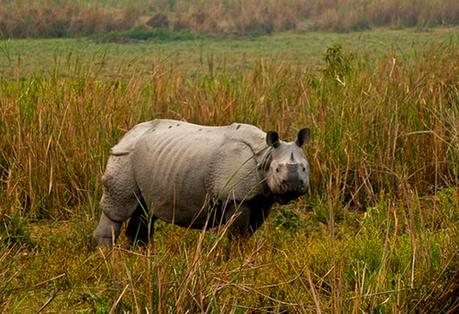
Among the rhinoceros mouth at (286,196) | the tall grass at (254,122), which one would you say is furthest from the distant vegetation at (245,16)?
the rhinoceros mouth at (286,196)

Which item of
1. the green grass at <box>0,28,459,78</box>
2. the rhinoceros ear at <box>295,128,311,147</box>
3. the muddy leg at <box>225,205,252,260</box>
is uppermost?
the rhinoceros ear at <box>295,128,311,147</box>

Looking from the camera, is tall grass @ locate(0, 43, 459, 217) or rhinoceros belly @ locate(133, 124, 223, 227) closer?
rhinoceros belly @ locate(133, 124, 223, 227)

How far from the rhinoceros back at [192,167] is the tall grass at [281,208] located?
0.57 ft

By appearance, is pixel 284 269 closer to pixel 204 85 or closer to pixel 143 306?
pixel 143 306

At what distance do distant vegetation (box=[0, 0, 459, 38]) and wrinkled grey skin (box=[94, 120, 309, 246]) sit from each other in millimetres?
11589

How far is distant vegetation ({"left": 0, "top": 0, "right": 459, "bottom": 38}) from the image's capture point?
16.9m

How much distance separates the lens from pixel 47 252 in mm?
5410

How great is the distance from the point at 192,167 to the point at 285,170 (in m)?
0.56

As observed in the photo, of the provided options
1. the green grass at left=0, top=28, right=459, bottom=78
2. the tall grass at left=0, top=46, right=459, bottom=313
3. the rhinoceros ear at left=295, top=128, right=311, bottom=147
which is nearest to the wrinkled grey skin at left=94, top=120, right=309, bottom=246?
the rhinoceros ear at left=295, top=128, right=311, bottom=147

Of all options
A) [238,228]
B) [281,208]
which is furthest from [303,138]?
[281,208]

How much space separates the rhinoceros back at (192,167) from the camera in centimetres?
495

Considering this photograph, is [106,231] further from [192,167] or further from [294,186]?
[294,186]

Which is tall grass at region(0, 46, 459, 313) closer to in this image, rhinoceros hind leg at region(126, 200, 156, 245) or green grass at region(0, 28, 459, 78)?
rhinoceros hind leg at region(126, 200, 156, 245)

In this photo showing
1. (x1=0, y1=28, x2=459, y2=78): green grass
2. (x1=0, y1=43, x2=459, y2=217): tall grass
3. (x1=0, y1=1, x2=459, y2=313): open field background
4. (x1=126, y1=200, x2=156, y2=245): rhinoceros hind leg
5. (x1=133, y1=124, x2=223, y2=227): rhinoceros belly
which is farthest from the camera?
(x1=0, y1=28, x2=459, y2=78): green grass
